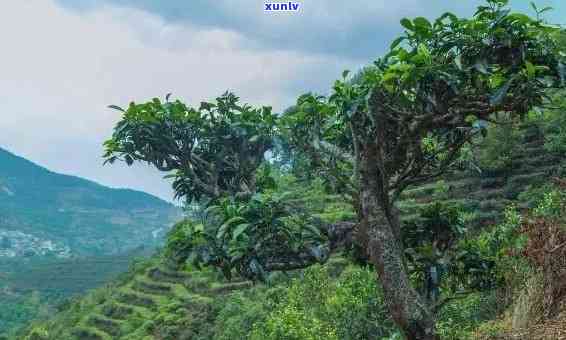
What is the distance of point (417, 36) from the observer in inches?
166

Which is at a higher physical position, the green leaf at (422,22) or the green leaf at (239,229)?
the green leaf at (422,22)

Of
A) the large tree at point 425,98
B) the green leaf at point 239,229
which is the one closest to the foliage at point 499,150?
the large tree at point 425,98

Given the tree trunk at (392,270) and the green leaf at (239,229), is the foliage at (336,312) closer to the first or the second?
the tree trunk at (392,270)

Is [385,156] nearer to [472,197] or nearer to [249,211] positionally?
[249,211]

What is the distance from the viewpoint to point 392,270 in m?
4.97

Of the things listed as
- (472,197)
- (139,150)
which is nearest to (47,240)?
(472,197)

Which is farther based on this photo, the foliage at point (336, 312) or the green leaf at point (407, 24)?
the foliage at point (336, 312)

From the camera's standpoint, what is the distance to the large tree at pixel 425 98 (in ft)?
13.4

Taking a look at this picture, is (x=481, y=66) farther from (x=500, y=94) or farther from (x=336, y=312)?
(x=336, y=312)

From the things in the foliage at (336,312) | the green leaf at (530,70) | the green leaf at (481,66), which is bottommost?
the foliage at (336,312)

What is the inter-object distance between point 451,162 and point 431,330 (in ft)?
5.20

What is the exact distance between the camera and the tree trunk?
4.95 m

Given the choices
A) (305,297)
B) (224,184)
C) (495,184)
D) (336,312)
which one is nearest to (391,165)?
(224,184)

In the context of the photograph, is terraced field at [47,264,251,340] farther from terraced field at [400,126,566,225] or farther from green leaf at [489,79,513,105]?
green leaf at [489,79,513,105]
